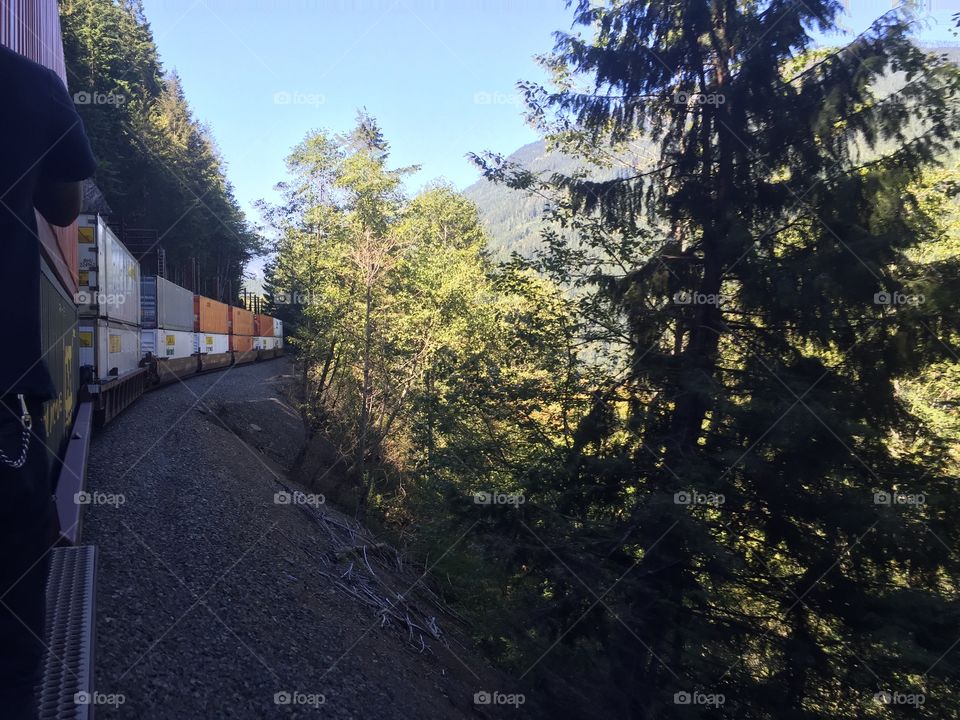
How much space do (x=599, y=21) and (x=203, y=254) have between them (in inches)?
2064

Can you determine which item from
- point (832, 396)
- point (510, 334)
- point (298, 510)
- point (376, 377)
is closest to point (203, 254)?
point (376, 377)

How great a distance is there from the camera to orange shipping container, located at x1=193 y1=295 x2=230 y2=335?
25214 mm

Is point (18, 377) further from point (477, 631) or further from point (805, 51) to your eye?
point (477, 631)

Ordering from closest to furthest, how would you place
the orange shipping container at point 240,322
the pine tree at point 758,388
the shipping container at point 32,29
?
1. the shipping container at point 32,29
2. the pine tree at point 758,388
3. the orange shipping container at point 240,322

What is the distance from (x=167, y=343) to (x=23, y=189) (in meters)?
20.4

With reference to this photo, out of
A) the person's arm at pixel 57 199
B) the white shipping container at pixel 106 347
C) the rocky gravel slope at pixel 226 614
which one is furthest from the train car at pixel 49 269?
the white shipping container at pixel 106 347

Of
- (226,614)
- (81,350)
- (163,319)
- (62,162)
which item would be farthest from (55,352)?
(163,319)

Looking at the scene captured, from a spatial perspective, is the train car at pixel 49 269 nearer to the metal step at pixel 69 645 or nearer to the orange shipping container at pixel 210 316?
the metal step at pixel 69 645

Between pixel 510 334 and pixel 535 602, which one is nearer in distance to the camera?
pixel 535 602

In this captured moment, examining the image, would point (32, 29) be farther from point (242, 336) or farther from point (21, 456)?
point (242, 336)

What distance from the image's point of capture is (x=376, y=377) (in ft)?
58.3

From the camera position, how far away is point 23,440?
1.73 meters

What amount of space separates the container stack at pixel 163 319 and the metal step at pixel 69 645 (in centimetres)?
1671

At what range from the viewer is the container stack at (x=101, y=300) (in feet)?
35.8
